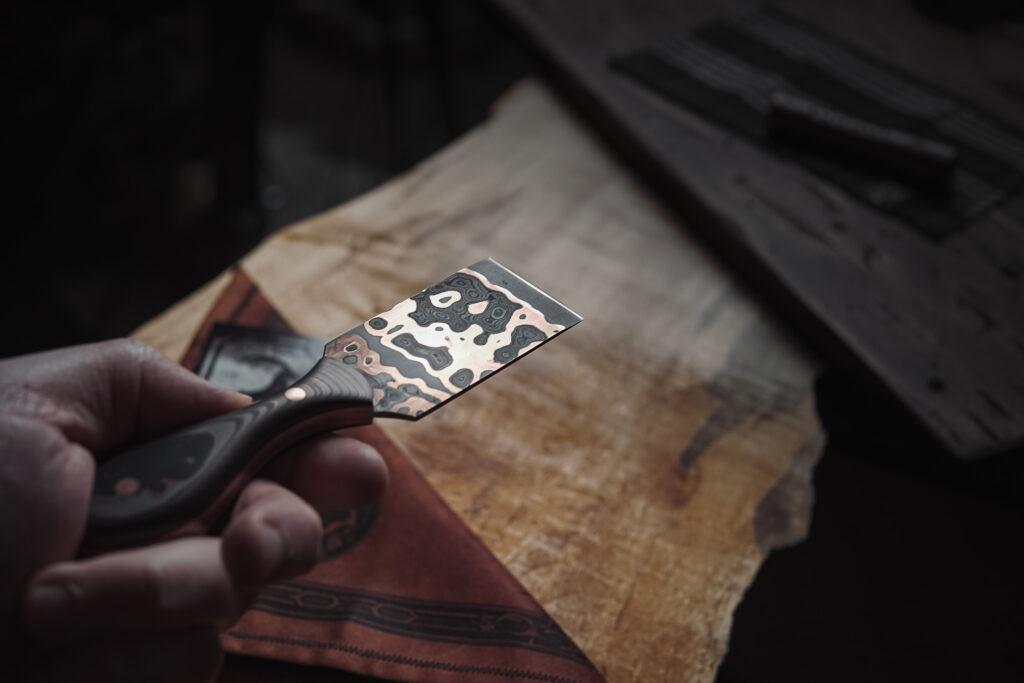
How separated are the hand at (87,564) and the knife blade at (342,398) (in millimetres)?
20

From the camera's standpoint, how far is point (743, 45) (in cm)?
158

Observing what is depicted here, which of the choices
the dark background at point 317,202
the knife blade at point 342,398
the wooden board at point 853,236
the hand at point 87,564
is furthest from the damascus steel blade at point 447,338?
the wooden board at point 853,236

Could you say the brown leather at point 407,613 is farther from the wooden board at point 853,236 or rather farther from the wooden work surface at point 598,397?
the wooden board at point 853,236

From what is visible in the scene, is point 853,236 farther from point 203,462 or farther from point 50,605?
point 50,605

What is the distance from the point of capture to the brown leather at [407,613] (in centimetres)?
70

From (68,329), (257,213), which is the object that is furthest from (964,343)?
(68,329)

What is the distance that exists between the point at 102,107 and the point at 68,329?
1.83ft

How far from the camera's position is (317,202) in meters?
2.44

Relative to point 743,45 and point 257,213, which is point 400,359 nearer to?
point 743,45

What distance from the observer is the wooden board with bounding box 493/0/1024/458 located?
3.32 ft

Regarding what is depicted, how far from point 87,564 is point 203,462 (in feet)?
0.32

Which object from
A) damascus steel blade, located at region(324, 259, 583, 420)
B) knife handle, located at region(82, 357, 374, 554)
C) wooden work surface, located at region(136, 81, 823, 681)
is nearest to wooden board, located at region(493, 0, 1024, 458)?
wooden work surface, located at region(136, 81, 823, 681)

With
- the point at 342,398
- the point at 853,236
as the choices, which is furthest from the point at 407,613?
the point at 853,236

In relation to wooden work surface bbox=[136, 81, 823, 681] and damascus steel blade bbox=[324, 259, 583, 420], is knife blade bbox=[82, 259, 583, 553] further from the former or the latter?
wooden work surface bbox=[136, 81, 823, 681]
